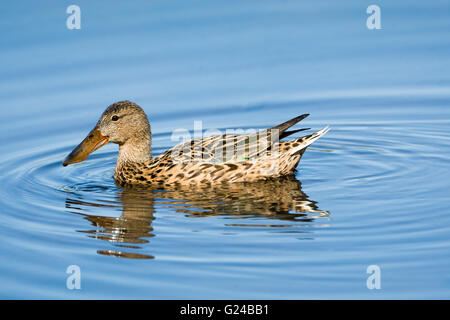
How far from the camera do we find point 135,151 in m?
11.5

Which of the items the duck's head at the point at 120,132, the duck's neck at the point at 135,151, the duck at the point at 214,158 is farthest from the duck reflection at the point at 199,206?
the duck's head at the point at 120,132

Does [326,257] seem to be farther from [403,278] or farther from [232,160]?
[232,160]

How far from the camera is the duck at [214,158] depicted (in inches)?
433

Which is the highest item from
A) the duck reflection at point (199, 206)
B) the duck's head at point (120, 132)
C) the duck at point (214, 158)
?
the duck's head at point (120, 132)

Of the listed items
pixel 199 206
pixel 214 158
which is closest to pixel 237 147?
pixel 214 158

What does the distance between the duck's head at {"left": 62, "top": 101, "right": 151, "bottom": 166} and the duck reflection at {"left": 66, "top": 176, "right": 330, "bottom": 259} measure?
2.52 ft

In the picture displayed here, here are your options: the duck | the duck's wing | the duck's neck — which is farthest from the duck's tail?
the duck's neck

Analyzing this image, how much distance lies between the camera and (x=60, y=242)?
9039mm

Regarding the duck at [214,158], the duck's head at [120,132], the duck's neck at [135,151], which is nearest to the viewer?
the duck at [214,158]

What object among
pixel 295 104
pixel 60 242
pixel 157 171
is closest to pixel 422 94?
pixel 295 104

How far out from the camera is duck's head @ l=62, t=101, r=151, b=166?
37.4 ft

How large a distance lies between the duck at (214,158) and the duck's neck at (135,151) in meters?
0.07

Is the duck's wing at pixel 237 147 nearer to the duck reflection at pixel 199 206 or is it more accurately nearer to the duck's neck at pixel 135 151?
the duck reflection at pixel 199 206

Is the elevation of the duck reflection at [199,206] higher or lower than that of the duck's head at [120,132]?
lower
